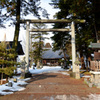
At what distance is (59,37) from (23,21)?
928 cm

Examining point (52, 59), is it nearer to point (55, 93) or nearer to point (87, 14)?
point (87, 14)

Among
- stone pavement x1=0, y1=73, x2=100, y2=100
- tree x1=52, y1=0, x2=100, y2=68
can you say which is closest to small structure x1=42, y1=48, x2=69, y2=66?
tree x1=52, y1=0, x2=100, y2=68

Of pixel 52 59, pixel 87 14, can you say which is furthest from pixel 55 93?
pixel 52 59

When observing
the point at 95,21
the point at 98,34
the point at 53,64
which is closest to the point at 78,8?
the point at 95,21

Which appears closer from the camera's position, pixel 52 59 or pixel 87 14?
pixel 87 14

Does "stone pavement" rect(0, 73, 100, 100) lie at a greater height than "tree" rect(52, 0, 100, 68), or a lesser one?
lesser

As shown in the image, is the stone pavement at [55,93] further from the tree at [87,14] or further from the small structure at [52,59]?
the small structure at [52,59]

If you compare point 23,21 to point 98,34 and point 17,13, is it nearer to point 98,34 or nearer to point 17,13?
point 17,13

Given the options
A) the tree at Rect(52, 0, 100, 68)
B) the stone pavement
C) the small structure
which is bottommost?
the stone pavement

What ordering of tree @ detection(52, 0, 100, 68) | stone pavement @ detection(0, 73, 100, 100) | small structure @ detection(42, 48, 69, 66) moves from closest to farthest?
stone pavement @ detection(0, 73, 100, 100)
tree @ detection(52, 0, 100, 68)
small structure @ detection(42, 48, 69, 66)

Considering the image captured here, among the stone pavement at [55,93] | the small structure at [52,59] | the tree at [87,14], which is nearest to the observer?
the stone pavement at [55,93]

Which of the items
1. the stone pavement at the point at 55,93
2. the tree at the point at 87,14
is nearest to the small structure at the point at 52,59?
the tree at the point at 87,14

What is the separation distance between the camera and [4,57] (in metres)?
8.94

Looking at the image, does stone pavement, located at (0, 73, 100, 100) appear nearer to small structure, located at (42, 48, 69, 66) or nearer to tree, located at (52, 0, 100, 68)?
tree, located at (52, 0, 100, 68)
